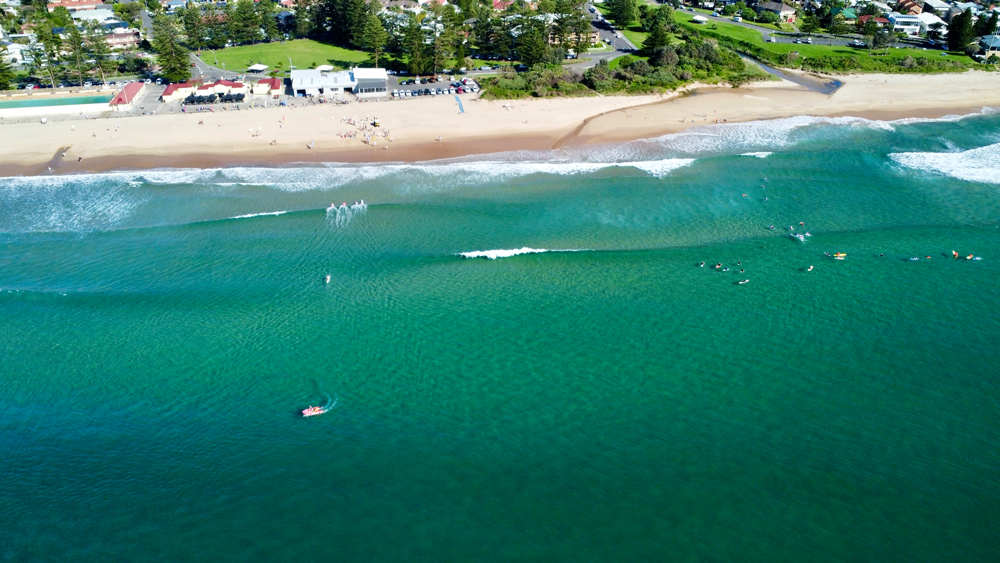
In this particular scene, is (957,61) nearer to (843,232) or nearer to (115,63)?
(843,232)

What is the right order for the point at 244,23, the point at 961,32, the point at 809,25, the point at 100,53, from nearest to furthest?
the point at 100,53 < the point at 961,32 < the point at 244,23 < the point at 809,25

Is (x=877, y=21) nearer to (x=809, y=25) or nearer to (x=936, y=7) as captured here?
(x=809, y=25)

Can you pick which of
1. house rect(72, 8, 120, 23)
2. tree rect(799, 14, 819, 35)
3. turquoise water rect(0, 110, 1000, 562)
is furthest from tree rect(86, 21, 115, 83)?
tree rect(799, 14, 819, 35)

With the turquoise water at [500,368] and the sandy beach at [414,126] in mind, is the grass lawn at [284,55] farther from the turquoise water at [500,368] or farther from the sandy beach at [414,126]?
the turquoise water at [500,368]

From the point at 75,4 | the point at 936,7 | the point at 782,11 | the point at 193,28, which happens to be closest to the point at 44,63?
the point at 193,28

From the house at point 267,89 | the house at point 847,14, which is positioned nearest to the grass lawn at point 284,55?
the house at point 267,89
